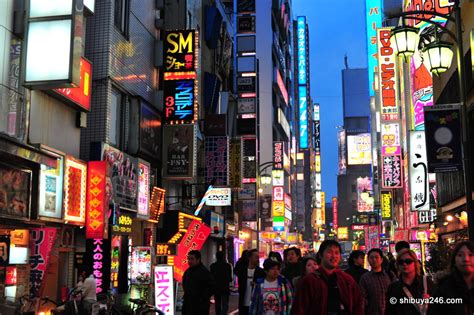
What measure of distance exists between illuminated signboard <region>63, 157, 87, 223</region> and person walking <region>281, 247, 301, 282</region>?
219 inches

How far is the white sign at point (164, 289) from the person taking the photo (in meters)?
13.0

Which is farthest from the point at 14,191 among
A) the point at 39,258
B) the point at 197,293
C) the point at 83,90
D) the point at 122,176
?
the point at 122,176

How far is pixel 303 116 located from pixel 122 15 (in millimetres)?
99635

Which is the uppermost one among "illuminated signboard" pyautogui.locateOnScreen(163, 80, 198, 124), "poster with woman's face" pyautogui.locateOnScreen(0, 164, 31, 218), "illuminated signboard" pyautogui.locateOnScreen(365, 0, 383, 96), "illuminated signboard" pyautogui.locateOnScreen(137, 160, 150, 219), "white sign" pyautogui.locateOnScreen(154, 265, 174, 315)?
"illuminated signboard" pyautogui.locateOnScreen(365, 0, 383, 96)

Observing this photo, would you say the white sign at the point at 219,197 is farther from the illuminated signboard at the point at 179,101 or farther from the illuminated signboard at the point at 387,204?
the illuminated signboard at the point at 387,204

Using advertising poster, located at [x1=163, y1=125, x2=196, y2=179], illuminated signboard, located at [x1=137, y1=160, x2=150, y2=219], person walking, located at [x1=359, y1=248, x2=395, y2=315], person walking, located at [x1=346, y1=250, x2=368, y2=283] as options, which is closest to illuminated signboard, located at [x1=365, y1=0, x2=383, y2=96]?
advertising poster, located at [x1=163, y1=125, x2=196, y2=179]

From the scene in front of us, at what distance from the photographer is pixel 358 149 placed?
137m

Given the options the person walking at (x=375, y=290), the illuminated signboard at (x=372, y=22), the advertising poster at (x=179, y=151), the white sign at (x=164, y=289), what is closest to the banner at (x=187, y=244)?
the white sign at (x=164, y=289)

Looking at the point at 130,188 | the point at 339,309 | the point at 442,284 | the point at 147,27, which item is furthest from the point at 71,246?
the point at 442,284

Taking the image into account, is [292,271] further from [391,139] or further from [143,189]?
[391,139]

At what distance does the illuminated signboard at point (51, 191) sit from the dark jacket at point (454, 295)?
9.67 meters

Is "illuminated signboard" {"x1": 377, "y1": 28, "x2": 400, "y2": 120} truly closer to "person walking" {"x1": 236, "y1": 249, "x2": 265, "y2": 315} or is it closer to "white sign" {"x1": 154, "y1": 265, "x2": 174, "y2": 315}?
"white sign" {"x1": 154, "y1": 265, "x2": 174, "y2": 315}

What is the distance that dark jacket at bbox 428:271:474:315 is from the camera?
474 centimetres

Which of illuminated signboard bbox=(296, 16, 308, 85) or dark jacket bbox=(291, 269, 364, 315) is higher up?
illuminated signboard bbox=(296, 16, 308, 85)
